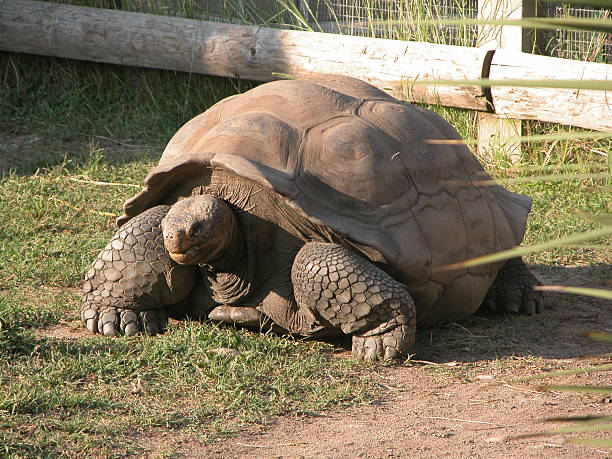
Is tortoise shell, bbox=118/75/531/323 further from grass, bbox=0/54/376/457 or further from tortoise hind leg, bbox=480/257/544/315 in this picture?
grass, bbox=0/54/376/457

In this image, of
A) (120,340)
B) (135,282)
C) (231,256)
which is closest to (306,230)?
(231,256)

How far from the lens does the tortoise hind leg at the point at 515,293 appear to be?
154 inches

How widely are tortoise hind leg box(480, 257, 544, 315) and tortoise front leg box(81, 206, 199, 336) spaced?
58.7 inches

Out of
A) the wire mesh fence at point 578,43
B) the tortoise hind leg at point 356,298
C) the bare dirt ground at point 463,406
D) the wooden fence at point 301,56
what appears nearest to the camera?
the bare dirt ground at point 463,406

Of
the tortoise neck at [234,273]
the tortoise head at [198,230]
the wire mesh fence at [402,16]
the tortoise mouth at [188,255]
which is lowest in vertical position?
the tortoise neck at [234,273]

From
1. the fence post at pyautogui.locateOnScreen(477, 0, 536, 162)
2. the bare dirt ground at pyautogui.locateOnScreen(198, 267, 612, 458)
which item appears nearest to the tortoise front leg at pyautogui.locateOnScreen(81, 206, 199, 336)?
the bare dirt ground at pyautogui.locateOnScreen(198, 267, 612, 458)

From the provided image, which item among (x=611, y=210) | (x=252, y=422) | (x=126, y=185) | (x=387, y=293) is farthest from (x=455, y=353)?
(x=126, y=185)

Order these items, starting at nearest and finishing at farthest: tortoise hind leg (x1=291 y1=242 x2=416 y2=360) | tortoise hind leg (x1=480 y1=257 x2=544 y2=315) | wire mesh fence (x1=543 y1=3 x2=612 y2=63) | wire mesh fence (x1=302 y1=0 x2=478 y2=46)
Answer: tortoise hind leg (x1=291 y1=242 x2=416 y2=360) < tortoise hind leg (x1=480 y1=257 x2=544 y2=315) < wire mesh fence (x1=543 y1=3 x2=612 y2=63) < wire mesh fence (x1=302 y1=0 x2=478 y2=46)

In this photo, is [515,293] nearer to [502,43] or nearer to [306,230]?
[306,230]

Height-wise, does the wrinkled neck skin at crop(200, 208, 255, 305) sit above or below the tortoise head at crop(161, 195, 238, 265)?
below

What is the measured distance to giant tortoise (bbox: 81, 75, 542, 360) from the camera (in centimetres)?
317

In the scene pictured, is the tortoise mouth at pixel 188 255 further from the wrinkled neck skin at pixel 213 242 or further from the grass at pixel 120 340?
the grass at pixel 120 340

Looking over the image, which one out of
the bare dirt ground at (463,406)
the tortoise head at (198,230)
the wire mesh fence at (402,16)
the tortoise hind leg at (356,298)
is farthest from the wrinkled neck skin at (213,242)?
the wire mesh fence at (402,16)

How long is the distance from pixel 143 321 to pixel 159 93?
4.21 metres
